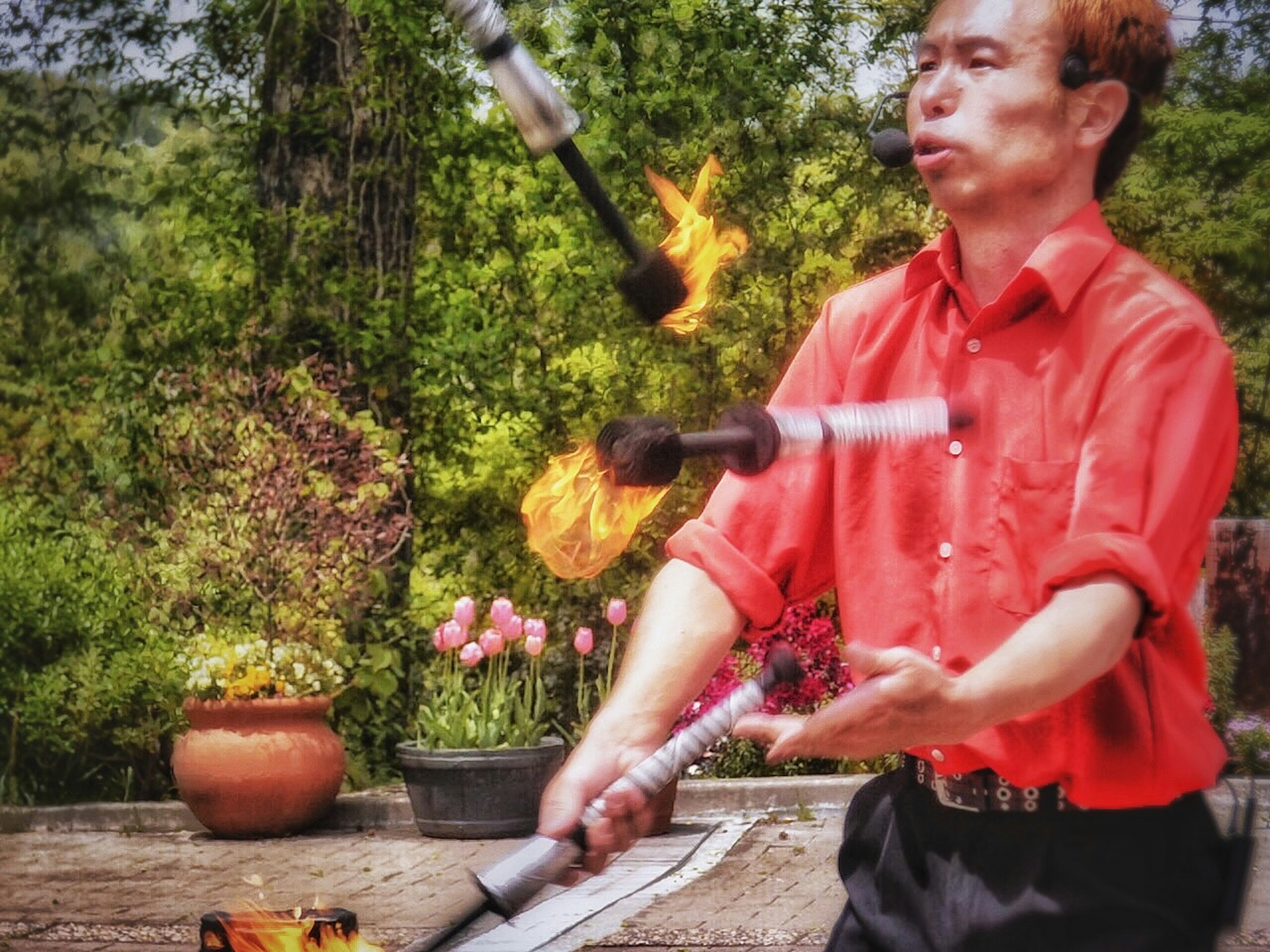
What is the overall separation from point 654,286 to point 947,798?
2.28ft

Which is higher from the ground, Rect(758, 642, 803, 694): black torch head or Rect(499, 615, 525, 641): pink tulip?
Rect(758, 642, 803, 694): black torch head

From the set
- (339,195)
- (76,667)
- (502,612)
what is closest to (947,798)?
(502,612)

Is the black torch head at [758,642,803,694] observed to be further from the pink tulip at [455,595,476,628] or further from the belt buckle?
the pink tulip at [455,595,476,628]

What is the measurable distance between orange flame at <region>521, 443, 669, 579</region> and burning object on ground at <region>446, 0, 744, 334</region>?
0.68 feet

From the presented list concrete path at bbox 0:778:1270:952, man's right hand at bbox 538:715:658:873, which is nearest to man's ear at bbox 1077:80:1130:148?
man's right hand at bbox 538:715:658:873

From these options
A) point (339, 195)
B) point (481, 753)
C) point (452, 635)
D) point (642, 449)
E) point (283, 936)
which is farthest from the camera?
point (339, 195)

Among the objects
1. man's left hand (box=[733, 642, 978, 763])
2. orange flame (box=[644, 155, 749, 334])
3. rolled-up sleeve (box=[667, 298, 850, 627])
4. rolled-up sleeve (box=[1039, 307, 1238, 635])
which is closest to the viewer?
man's left hand (box=[733, 642, 978, 763])

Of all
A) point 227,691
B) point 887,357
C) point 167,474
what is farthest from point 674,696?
point 167,474

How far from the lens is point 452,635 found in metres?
8.67

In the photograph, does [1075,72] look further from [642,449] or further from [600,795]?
[600,795]

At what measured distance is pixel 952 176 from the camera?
1.93 metres

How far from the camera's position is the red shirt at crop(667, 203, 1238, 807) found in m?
1.73

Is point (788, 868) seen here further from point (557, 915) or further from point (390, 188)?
point (390, 188)

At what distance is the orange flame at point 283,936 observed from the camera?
11.3ft
